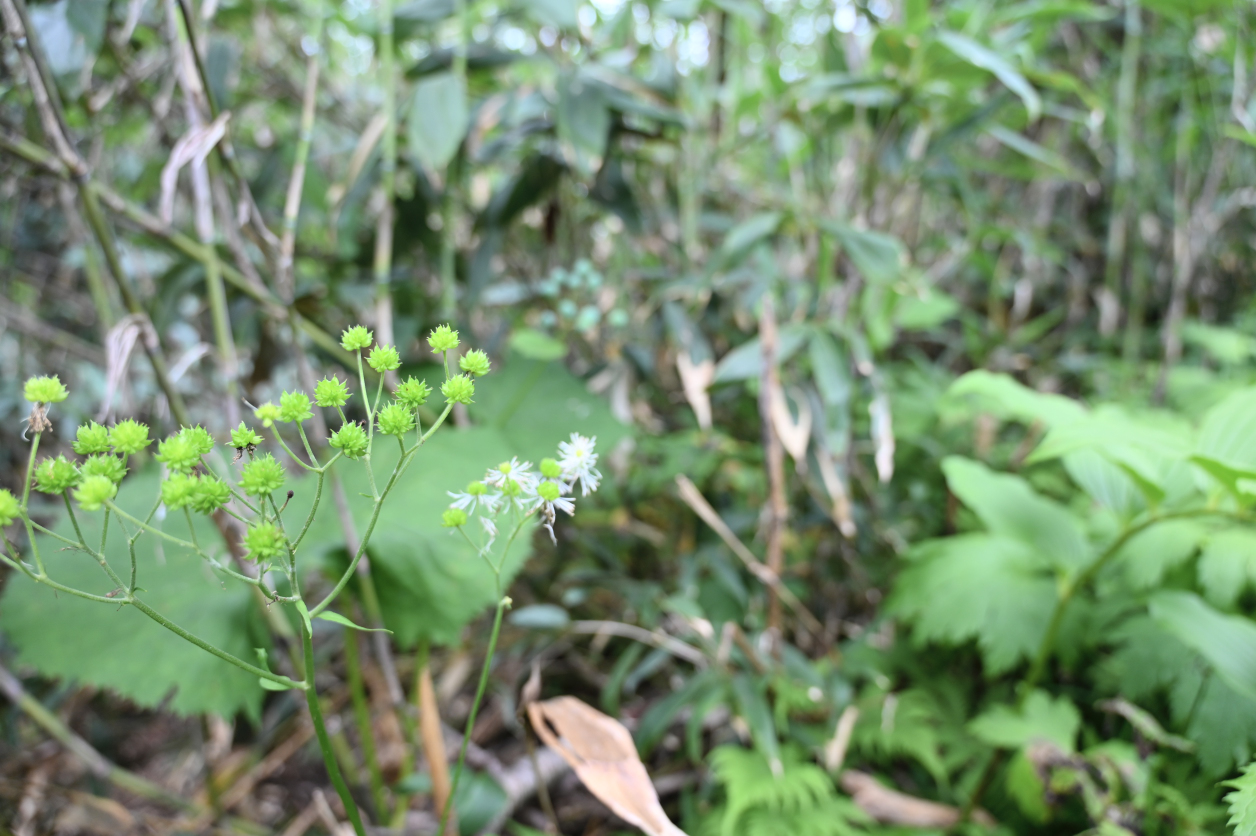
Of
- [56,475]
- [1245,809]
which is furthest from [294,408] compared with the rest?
[1245,809]

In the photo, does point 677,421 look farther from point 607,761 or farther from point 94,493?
point 94,493

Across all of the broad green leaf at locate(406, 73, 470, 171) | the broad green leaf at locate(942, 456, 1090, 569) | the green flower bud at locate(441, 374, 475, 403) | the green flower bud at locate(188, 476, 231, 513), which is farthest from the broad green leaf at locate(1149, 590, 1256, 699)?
the broad green leaf at locate(406, 73, 470, 171)

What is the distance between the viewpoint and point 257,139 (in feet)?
5.60

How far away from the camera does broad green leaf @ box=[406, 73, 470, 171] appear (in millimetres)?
857

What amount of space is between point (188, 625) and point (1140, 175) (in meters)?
2.33

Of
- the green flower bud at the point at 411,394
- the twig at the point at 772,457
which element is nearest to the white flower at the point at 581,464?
the green flower bud at the point at 411,394

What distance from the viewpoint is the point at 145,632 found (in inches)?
29.4

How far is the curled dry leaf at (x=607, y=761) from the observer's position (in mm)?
496

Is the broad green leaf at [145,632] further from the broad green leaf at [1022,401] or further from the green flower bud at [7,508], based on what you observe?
the broad green leaf at [1022,401]

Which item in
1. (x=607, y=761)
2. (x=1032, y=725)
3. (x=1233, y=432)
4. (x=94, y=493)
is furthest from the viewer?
(x=1032, y=725)

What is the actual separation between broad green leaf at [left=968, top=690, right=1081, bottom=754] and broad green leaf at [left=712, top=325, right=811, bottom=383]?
527 mm

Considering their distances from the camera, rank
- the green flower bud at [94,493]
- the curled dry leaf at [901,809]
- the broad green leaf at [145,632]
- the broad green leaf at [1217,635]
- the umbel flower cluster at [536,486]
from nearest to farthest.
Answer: the green flower bud at [94,493] < the umbel flower cluster at [536,486] < the broad green leaf at [1217,635] < the broad green leaf at [145,632] < the curled dry leaf at [901,809]

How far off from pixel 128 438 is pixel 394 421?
0.14 m

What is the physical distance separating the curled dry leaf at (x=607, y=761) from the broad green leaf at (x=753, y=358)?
482 millimetres
